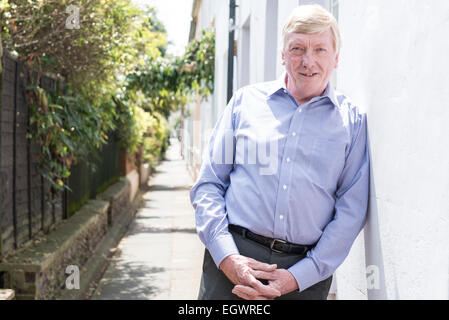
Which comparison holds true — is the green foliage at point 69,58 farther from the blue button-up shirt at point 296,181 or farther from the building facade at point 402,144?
the building facade at point 402,144

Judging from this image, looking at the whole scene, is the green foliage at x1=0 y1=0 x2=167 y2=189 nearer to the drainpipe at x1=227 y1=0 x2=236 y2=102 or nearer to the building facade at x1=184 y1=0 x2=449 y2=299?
the drainpipe at x1=227 y1=0 x2=236 y2=102

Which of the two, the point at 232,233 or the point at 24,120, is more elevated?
the point at 24,120

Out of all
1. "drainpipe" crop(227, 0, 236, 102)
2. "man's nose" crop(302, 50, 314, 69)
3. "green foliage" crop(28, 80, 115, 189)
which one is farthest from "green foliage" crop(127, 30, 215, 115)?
"man's nose" crop(302, 50, 314, 69)

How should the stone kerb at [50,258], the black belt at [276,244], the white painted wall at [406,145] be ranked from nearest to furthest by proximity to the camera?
the white painted wall at [406,145], the black belt at [276,244], the stone kerb at [50,258]

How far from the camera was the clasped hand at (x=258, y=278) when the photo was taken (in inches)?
85.4

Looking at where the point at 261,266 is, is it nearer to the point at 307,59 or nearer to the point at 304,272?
the point at 304,272

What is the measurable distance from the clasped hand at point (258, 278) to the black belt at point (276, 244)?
0.08m

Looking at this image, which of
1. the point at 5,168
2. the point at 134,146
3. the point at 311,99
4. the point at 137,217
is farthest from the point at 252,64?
the point at 134,146

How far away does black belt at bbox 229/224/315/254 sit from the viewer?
2.26 m

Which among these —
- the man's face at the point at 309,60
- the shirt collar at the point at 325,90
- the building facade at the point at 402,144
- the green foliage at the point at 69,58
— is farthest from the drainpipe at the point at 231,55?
the man's face at the point at 309,60

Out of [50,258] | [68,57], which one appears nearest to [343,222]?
[50,258]
